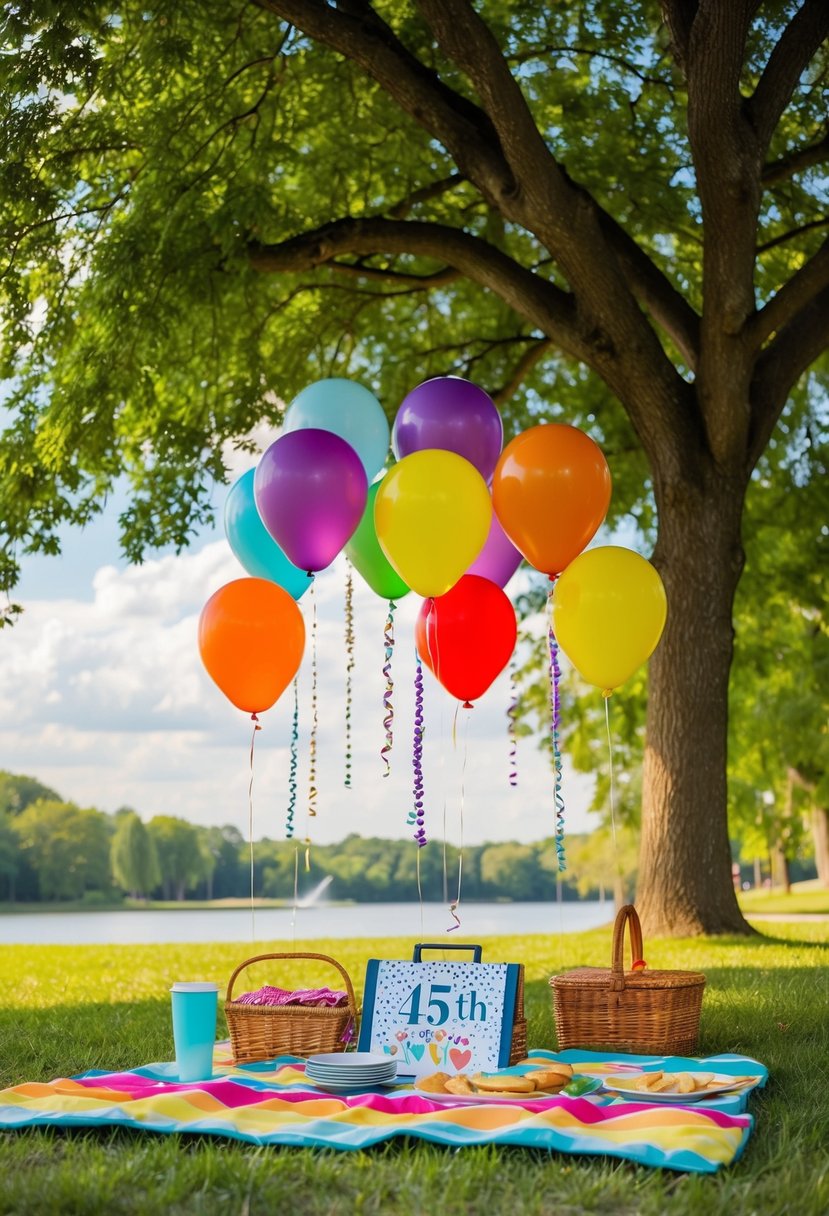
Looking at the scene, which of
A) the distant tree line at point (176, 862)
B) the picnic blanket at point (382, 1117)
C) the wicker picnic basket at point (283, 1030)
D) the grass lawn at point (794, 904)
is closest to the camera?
the picnic blanket at point (382, 1117)

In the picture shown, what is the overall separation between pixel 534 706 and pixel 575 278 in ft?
32.3

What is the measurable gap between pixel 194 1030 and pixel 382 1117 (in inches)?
33.0

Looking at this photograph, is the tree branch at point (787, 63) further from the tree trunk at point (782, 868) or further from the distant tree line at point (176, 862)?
the tree trunk at point (782, 868)

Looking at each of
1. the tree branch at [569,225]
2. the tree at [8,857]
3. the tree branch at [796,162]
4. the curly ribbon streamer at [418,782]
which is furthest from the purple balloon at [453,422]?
the tree at [8,857]

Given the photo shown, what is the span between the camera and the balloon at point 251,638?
4.94m

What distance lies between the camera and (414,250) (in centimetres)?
899

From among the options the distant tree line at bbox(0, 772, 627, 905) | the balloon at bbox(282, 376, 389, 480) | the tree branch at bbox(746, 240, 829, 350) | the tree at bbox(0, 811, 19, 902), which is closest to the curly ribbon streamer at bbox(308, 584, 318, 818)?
the balloon at bbox(282, 376, 389, 480)

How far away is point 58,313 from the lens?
8945mm

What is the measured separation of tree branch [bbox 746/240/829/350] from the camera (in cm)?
810

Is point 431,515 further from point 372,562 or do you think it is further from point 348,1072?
point 348,1072

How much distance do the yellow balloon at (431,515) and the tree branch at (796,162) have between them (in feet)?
18.5

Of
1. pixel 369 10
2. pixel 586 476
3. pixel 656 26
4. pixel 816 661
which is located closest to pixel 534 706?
pixel 816 661

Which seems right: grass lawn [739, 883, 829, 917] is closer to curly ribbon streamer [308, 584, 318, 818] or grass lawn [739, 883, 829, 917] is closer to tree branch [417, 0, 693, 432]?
tree branch [417, 0, 693, 432]

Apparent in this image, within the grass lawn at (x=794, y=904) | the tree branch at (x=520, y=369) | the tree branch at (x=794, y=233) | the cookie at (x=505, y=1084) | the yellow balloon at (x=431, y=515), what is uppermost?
the tree branch at (x=794, y=233)
